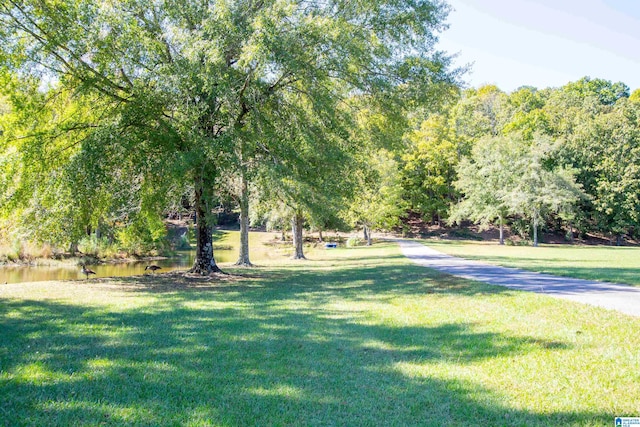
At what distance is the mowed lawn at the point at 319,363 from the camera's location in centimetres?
411

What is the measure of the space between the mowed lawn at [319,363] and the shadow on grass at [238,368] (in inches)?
0.8

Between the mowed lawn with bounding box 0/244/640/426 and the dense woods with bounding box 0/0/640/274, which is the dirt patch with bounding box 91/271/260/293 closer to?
the dense woods with bounding box 0/0/640/274

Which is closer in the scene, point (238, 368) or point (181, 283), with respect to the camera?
point (238, 368)

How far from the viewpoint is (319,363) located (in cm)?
557

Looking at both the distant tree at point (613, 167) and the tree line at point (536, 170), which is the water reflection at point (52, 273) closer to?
the tree line at point (536, 170)

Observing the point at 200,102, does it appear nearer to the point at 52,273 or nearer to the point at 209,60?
the point at 209,60

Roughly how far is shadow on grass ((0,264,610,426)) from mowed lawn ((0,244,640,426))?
0.02m

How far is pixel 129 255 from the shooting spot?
29.8 m

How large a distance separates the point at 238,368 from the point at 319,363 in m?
1.00

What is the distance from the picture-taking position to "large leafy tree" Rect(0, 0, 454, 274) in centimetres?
1127

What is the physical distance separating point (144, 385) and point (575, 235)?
62602 mm

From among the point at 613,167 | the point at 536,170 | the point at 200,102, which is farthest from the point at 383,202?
the point at 613,167

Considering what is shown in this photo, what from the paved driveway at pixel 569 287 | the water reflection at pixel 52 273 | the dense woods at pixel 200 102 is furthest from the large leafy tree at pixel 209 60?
the water reflection at pixel 52 273

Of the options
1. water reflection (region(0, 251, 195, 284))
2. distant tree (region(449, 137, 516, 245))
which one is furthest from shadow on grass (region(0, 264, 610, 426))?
distant tree (region(449, 137, 516, 245))
